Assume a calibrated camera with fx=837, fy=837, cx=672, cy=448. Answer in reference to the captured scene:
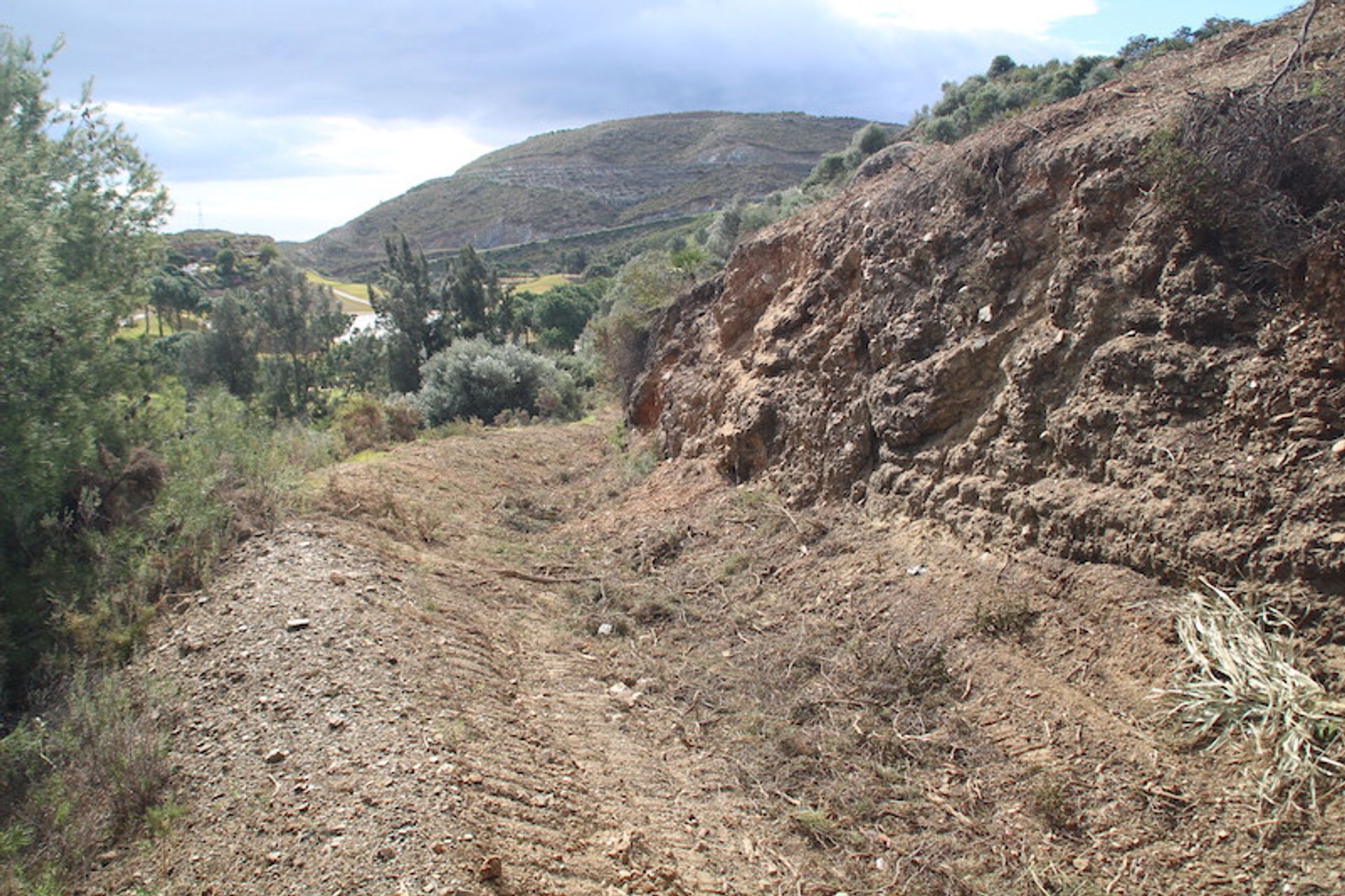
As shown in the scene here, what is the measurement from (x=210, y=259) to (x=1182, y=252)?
246ft

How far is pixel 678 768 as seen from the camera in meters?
4.91

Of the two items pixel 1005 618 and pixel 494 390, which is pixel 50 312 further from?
pixel 494 390

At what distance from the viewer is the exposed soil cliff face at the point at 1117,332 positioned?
14.5 ft

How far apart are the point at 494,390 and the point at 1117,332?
644 inches

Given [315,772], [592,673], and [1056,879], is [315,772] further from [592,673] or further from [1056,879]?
[1056,879]

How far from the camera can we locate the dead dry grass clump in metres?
3.43

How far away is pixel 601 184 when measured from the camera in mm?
69312

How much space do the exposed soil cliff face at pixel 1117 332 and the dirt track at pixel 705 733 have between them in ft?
1.61

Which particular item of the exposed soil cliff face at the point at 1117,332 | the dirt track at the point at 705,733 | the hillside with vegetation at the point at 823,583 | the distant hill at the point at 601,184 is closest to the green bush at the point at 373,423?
the hillside with vegetation at the point at 823,583

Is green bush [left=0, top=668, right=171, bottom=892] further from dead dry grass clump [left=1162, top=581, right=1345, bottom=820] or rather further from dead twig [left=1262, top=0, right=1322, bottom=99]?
dead twig [left=1262, top=0, right=1322, bottom=99]

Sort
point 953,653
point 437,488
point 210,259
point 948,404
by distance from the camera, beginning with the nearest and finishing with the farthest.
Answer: point 953,653, point 948,404, point 437,488, point 210,259

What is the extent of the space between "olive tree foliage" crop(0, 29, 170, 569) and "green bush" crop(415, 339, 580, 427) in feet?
33.2

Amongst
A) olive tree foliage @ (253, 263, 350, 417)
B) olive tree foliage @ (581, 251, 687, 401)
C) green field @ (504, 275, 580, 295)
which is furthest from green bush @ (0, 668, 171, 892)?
green field @ (504, 275, 580, 295)

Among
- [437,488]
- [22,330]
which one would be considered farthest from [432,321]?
[22,330]
